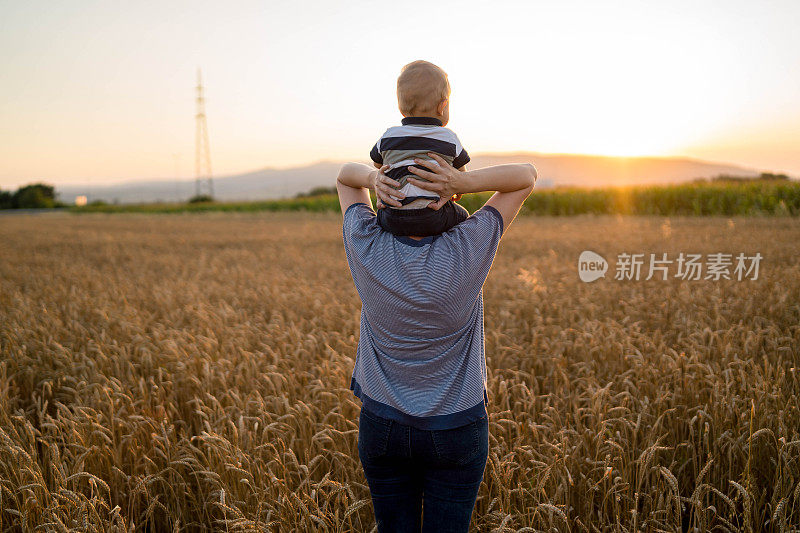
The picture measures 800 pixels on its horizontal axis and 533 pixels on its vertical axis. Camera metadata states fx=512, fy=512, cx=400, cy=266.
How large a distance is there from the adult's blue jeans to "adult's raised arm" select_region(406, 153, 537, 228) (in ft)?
2.28

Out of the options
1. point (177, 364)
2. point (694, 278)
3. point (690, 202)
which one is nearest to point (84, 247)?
point (177, 364)

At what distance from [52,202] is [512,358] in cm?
8012

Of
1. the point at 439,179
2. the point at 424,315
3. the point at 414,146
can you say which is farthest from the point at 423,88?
the point at 424,315

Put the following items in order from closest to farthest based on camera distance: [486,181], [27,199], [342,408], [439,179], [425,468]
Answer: [439,179], [486,181], [425,468], [342,408], [27,199]

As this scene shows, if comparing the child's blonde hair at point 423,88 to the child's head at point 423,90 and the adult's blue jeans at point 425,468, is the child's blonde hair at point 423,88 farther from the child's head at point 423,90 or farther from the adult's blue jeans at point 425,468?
the adult's blue jeans at point 425,468

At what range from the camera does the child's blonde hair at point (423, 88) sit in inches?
57.6

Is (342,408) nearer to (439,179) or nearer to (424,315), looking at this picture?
(424,315)

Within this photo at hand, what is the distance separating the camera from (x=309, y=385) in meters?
3.38

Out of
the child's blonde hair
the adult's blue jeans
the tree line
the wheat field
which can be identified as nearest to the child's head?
the child's blonde hair

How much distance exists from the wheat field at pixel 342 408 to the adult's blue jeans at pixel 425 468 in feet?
1.01

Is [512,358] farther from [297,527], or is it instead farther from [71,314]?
[71,314]

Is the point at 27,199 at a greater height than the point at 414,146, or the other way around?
the point at 27,199

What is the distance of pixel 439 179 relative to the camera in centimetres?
142

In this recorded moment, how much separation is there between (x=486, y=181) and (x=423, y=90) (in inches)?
12.6
